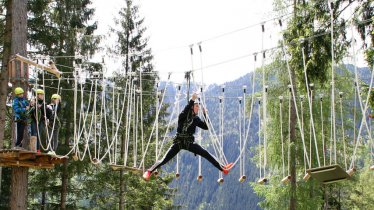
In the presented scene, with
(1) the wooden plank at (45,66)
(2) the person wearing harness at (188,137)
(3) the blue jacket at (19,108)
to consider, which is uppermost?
(1) the wooden plank at (45,66)


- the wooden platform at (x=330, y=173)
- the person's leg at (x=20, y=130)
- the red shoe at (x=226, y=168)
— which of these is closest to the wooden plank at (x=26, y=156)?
the person's leg at (x=20, y=130)

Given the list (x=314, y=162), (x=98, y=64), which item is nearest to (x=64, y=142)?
(x=98, y=64)

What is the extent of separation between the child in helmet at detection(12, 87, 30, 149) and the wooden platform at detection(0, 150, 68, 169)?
0.27m

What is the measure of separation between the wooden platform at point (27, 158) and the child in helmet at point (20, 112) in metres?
0.27

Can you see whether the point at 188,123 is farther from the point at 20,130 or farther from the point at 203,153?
the point at 20,130

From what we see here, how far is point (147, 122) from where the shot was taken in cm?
1742

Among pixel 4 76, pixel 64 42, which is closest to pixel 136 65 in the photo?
pixel 64 42

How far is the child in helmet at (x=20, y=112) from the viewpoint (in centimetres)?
817

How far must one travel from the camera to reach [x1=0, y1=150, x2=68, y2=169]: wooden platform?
25.1ft

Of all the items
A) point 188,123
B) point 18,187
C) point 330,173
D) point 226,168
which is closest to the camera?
point 330,173

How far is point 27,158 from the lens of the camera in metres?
7.99

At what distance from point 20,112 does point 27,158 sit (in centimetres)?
79

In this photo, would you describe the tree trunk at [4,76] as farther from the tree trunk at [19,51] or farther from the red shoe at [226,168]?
the red shoe at [226,168]

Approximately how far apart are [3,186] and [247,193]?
8567 cm
